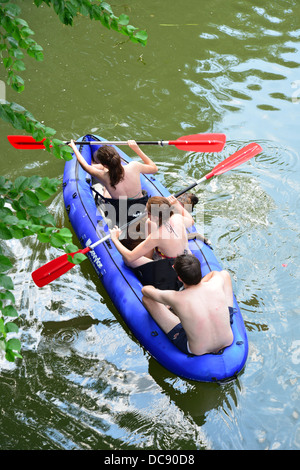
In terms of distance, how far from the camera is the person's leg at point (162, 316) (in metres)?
4.11

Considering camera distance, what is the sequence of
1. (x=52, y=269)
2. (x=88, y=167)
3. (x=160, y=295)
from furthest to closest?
(x=88, y=167) → (x=52, y=269) → (x=160, y=295)

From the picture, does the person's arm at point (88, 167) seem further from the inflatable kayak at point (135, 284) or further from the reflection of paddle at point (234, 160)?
the reflection of paddle at point (234, 160)

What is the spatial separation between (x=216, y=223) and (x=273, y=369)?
177 centimetres

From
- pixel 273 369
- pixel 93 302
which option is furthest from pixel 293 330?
pixel 93 302

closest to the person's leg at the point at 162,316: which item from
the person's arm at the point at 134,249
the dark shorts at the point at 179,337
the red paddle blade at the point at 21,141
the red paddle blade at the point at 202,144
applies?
the dark shorts at the point at 179,337

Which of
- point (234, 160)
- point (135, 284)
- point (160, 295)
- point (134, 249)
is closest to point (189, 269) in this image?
point (160, 295)

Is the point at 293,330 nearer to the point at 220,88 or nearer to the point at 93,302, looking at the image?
the point at 93,302

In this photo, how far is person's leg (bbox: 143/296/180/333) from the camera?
4113 millimetres

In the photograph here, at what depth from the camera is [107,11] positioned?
3061 millimetres

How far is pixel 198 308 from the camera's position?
367cm

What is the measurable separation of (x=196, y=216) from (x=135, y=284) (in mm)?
1342

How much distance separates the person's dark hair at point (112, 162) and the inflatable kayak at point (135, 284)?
1.53 ft

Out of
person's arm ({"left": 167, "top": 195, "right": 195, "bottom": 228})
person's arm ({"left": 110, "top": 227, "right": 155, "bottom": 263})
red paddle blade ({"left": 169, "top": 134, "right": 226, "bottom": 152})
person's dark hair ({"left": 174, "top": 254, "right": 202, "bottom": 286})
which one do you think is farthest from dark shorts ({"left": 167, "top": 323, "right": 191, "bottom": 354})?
red paddle blade ({"left": 169, "top": 134, "right": 226, "bottom": 152})

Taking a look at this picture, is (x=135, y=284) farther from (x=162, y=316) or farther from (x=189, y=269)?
(x=189, y=269)
